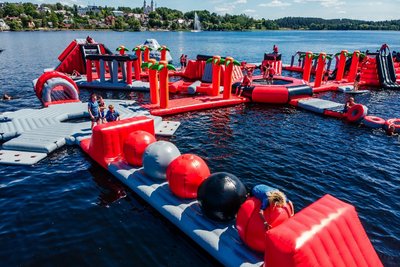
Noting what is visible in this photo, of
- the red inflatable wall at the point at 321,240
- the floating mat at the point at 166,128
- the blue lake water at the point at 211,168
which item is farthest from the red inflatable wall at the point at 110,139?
the red inflatable wall at the point at 321,240

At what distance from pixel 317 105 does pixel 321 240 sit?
637 inches

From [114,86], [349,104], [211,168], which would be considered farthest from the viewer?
[114,86]

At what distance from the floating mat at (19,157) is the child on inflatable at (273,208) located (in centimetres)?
950

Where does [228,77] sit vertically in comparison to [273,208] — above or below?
above

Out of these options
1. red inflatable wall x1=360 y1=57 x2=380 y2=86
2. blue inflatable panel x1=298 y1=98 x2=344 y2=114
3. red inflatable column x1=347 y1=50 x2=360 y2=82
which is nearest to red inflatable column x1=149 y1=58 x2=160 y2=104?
blue inflatable panel x1=298 y1=98 x2=344 y2=114

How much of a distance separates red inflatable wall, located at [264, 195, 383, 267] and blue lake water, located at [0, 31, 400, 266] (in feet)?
7.33

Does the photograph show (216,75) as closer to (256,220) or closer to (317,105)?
(317,105)

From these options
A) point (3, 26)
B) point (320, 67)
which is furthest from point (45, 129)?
point (3, 26)

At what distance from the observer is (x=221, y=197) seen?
7547 millimetres

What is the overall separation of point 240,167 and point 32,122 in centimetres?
1083

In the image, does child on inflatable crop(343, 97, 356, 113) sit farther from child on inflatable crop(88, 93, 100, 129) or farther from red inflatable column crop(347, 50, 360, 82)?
child on inflatable crop(88, 93, 100, 129)

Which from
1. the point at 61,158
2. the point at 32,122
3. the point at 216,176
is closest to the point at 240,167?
the point at 216,176

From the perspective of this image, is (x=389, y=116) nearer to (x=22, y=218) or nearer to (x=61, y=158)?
(x=61, y=158)

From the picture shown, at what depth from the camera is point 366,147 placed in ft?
47.8
